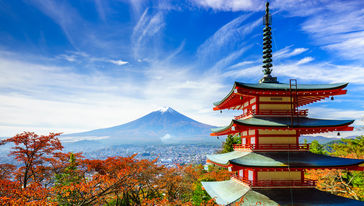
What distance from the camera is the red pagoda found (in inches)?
399

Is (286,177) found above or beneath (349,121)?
beneath

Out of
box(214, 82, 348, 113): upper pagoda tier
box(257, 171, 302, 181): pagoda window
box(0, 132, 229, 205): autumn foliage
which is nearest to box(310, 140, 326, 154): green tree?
box(0, 132, 229, 205): autumn foliage

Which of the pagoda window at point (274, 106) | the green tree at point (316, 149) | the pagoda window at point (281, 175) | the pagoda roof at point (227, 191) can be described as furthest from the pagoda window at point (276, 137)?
the green tree at point (316, 149)

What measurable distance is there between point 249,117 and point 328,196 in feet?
16.7

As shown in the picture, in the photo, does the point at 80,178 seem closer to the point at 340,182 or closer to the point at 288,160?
the point at 288,160

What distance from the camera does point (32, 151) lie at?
16.0 m

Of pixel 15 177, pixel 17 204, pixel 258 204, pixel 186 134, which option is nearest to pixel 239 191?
pixel 258 204

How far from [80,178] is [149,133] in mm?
159495

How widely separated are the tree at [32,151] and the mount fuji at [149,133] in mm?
146786

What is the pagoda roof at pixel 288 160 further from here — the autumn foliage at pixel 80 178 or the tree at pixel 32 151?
the tree at pixel 32 151

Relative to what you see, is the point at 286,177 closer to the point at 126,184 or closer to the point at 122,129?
the point at 126,184

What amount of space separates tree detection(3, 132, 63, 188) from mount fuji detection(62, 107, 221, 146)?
14679cm

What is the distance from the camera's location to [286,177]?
1097cm

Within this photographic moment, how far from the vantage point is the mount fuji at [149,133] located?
167000 millimetres
